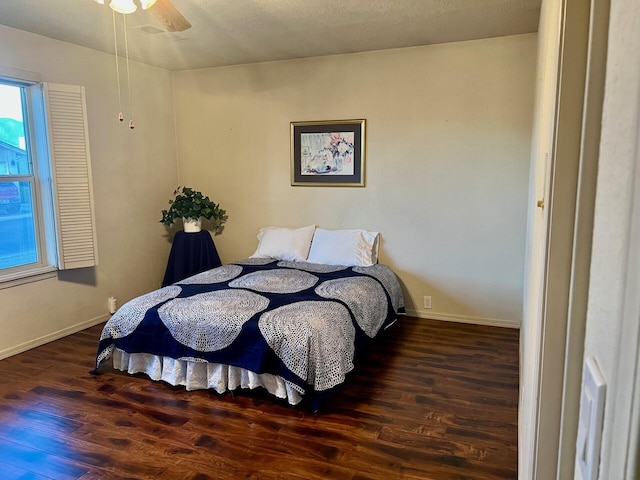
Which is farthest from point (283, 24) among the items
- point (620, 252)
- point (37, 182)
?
point (620, 252)

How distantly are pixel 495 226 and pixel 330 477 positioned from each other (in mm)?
2664

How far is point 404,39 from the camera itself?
12.6 ft

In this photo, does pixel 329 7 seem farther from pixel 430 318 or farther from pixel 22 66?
pixel 430 318

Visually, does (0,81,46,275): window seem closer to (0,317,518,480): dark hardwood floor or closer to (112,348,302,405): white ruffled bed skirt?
(0,317,518,480): dark hardwood floor

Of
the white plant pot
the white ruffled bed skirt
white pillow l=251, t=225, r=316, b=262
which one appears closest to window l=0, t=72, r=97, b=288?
the white plant pot

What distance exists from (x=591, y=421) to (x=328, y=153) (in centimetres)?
412

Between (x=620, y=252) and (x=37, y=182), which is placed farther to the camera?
(x=37, y=182)

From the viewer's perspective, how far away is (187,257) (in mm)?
4562

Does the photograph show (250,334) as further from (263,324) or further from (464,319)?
(464,319)

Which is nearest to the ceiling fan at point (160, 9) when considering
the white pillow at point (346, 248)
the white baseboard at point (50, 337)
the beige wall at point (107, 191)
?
the beige wall at point (107, 191)

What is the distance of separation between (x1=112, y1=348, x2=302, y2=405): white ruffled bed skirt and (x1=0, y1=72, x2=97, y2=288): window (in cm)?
118

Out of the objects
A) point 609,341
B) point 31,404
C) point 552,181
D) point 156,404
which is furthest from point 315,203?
point 609,341

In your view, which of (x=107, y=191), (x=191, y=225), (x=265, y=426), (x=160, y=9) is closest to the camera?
(x=160, y=9)

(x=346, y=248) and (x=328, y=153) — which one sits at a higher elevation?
(x=328, y=153)
